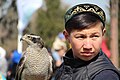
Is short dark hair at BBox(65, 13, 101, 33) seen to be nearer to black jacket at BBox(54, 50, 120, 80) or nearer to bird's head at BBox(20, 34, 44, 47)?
black jacket at BBox(54, 50, 120, 80)

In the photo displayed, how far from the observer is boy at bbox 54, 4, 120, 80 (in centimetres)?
253

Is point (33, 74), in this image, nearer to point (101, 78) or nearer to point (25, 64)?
point (25, 64)

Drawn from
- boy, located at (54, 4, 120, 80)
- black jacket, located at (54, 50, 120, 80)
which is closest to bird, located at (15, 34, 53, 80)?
black jacket, located at (54, 50, 120, 80)

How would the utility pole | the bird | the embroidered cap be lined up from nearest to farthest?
the embroidered cap < the bird < the utility pole

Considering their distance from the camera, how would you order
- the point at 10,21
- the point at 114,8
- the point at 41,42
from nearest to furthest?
1. the point at 41,42
2. the point at 114,8
3. the point at 10,21

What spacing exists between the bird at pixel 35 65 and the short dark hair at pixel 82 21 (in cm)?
153

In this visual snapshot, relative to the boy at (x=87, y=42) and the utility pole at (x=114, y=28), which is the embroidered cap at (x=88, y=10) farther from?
the utility pole at (x=114, y=28)

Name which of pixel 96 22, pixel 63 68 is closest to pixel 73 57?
pixel 63 68

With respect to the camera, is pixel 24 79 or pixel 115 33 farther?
pixel 115 33

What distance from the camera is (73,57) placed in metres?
2.82

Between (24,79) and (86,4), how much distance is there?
1870mm

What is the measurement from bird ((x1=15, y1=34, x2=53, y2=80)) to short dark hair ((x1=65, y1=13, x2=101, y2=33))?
153 cm

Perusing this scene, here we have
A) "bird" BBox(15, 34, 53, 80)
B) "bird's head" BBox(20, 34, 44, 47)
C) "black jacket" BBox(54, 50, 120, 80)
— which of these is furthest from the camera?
"bird's head" BBox(20, 34, 44, 47)

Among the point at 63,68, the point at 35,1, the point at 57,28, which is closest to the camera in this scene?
the point at 63,68
